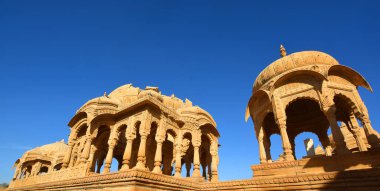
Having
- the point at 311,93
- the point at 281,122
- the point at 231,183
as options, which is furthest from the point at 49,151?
the point at 311,93

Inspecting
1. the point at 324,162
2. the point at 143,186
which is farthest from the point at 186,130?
the point at 324,162

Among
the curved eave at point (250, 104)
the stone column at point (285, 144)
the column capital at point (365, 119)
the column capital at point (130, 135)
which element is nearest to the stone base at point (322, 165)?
the stone column at point (285, 144)

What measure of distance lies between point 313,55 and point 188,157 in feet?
42.8

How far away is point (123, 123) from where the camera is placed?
12.9 m

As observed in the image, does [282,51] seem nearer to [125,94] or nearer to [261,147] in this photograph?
[261,147]

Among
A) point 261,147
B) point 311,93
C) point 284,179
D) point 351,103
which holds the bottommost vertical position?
point 284,179

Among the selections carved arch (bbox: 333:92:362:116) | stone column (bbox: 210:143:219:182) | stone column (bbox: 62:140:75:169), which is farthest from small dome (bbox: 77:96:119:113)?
carved arch (bbox: 333:92:362:116)

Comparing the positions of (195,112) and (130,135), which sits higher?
(195,112)

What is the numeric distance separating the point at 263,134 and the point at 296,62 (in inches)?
175

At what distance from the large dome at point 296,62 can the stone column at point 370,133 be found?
10.8 feet

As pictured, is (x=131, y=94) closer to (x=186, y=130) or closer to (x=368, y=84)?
(x=186, y=130)

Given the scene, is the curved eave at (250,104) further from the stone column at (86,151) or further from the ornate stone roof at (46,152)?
the ornate stone roof at (46,152)

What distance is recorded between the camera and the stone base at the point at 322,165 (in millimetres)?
8617

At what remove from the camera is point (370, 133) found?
1027cm
